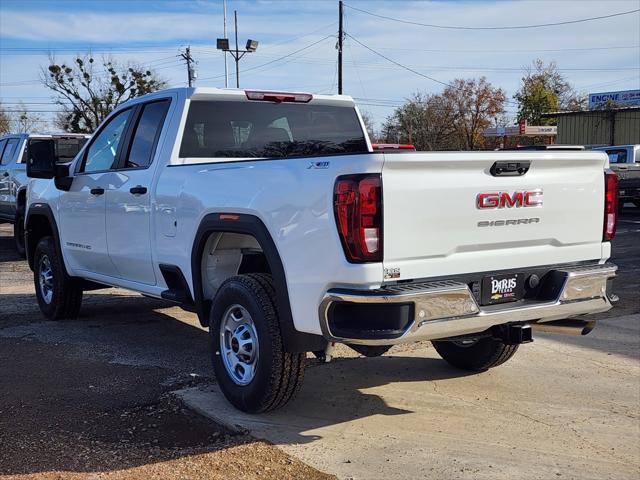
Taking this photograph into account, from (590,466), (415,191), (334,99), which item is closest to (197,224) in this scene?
(415,191)

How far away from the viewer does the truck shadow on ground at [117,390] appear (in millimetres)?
3941

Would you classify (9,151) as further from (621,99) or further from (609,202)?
(621,99)

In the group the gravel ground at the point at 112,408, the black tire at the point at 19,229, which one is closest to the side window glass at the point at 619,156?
the black tire at the point at 19,229

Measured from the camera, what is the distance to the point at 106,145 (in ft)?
20.9

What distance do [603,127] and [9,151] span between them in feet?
114

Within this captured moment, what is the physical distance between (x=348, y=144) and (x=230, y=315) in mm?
2320

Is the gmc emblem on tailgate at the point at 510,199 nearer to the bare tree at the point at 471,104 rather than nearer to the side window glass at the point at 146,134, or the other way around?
the side window glass at the point at 146,134

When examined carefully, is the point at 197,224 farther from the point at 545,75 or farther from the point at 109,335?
the point at 545,75

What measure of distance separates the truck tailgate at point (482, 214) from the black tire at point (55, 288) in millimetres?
4532

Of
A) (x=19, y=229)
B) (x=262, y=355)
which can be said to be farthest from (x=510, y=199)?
(x=19, y=229)

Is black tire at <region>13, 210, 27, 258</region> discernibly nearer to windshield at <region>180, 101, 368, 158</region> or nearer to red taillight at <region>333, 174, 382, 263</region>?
windshield at <region>180, 101, 368, 158</region>

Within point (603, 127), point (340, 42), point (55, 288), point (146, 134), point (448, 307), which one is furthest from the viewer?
point (603, 127)

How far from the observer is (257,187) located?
414cm

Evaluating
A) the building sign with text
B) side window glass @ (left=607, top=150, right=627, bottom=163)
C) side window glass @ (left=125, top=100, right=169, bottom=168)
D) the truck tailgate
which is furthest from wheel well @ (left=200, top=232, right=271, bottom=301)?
the building sign with text
